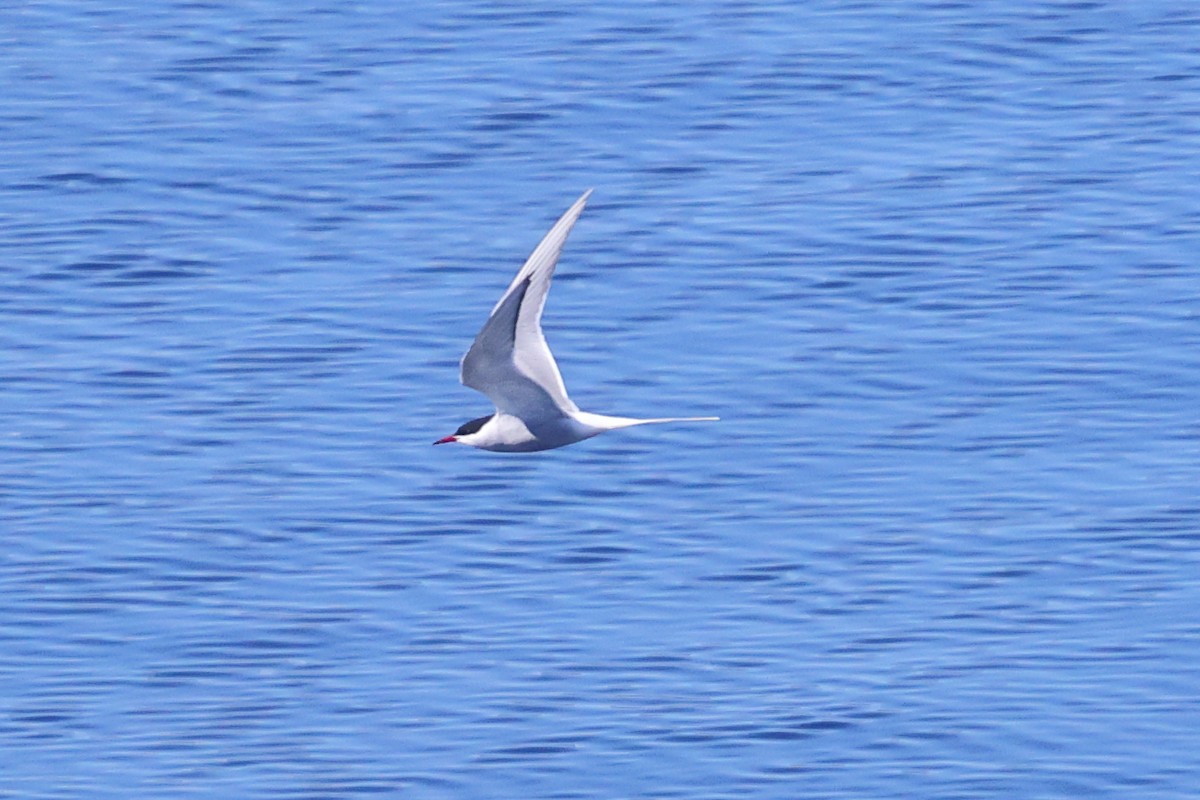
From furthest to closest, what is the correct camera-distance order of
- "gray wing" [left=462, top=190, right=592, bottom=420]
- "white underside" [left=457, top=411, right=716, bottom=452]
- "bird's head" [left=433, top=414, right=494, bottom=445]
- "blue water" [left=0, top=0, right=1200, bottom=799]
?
"blue water" [left=0, top=0, right=1200, bottom=799] < "bird's head" [left=433, top=414, right=494, bottom=445] < "white underside" [left=457, top=411, right=716, bottom=452] < "gray wing" [left=462, top=190, right=592, bottom=420]

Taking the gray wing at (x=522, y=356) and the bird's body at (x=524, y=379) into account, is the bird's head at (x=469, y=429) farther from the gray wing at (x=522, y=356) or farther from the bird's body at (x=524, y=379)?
the gray wing at (x=522, y=356)

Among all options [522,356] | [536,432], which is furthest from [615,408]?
[522,356]

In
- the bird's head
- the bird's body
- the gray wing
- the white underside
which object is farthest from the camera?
the bird's head

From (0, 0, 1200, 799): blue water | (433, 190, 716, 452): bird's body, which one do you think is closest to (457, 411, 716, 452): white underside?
(433, 190, 716, 452): bird's body

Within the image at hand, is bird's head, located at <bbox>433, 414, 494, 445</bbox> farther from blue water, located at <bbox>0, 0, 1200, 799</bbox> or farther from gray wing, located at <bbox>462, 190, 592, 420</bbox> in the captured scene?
blue water, located at <bbox>0, 0, 1200, 799</bbox>

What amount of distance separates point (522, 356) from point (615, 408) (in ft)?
16.2

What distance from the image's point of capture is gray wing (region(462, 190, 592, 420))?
400 inches

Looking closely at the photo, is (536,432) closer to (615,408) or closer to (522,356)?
(522,356)

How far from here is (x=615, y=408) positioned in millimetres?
15914

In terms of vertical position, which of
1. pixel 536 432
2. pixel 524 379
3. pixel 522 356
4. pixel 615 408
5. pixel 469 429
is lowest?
pixel 615 408

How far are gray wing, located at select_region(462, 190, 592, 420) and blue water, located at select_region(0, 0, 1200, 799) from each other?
2.25 meters

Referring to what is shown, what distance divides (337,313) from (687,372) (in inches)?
101

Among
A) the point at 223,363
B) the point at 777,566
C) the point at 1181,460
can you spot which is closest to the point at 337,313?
the point at 223,363

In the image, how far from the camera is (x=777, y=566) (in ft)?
47.9
